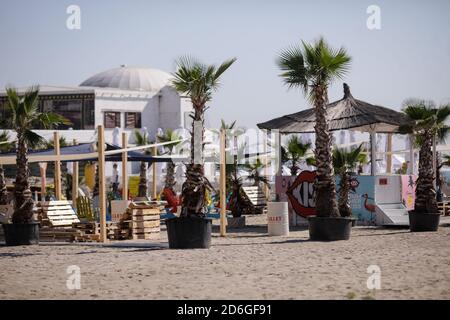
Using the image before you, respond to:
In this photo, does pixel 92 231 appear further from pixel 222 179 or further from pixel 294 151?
pixel 294 151

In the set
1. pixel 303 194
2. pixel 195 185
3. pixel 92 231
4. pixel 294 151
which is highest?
pixel 294 151

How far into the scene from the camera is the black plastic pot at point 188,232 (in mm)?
16406

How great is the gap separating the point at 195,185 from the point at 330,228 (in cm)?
327

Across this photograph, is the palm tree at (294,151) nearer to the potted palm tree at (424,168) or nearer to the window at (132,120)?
the potted palm tree at (424,168)

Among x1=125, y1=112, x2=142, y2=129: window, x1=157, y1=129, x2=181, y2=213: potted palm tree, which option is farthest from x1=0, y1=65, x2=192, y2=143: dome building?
x1=157, y1=129, x2=181, y2=213: potted palm tree

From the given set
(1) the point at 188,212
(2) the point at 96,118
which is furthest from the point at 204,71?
(2) the point at 96,118

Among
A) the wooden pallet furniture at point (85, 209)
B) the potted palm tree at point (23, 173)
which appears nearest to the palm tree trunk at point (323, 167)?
the potted palm tree at point (23, 173)

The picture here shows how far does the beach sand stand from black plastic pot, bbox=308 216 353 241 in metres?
0.35

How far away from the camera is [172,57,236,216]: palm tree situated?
16.6 m

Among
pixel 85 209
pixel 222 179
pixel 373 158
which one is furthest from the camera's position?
pixel 373 158

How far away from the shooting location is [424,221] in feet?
67.5

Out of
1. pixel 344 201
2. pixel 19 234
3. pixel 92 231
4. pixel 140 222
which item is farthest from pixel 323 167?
pixel 19 234

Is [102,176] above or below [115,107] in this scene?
below
